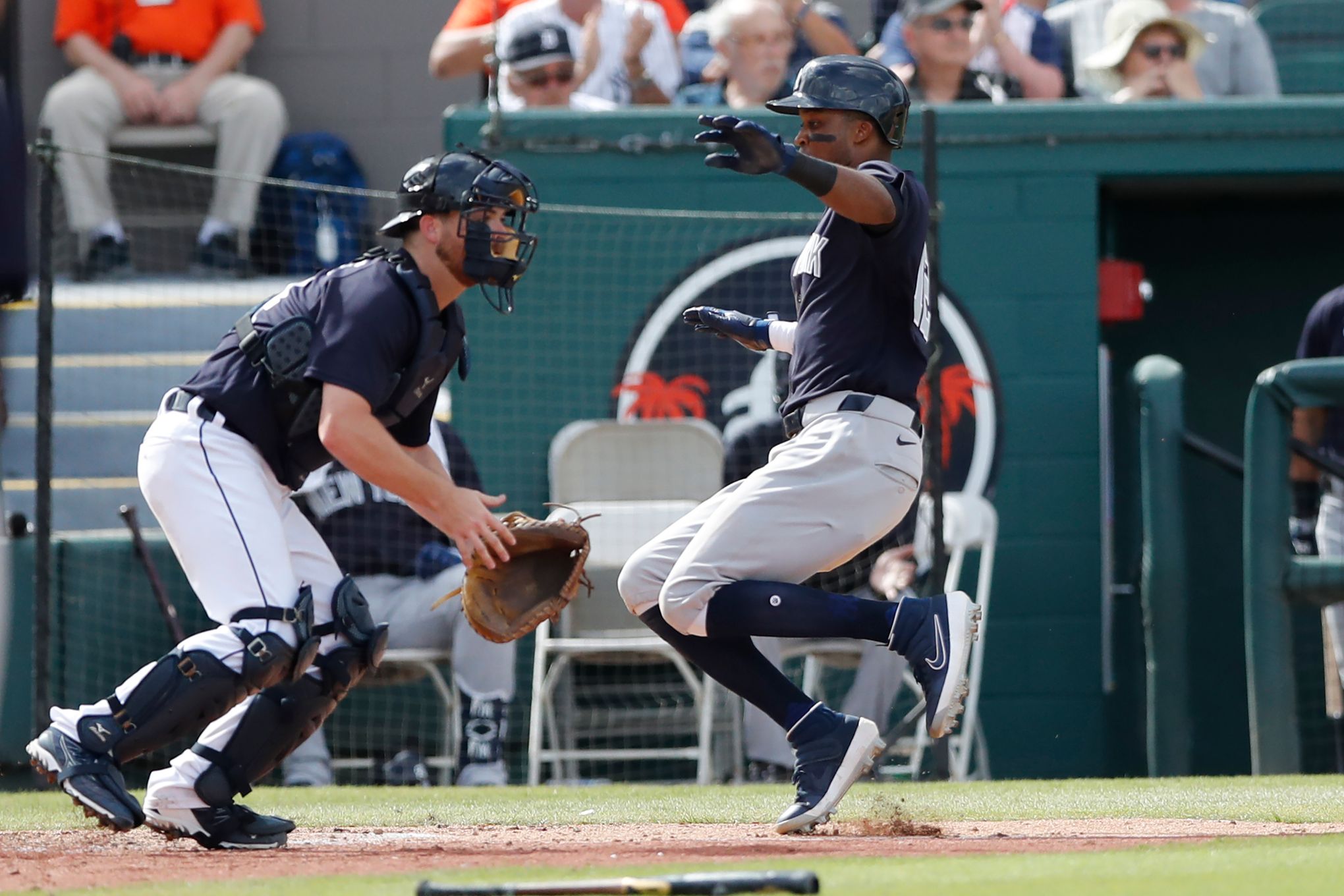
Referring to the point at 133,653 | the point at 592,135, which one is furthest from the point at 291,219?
the point at 133,653

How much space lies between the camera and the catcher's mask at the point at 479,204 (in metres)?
4.68

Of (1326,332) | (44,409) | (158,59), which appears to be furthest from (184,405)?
(158,59)

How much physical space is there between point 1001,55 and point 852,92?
461cm

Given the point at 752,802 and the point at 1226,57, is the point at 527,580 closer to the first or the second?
the point at 752,802

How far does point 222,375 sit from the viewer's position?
4703 mm

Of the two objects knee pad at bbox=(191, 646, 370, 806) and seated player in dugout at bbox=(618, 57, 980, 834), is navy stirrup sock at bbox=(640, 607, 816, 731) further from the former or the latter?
knee pad at bbox=(191, 646, 370, 806)

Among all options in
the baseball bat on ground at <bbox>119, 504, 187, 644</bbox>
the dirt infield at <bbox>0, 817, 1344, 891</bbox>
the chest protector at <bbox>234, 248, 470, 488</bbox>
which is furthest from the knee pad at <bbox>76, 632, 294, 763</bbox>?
the baseball bat on ground at <bbox>119, 504, 187, 644</bbox>

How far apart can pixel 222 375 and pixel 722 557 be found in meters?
1.28

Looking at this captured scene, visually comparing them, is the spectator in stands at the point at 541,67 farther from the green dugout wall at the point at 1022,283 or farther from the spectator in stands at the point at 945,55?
the spectator in stands at the point at 945,55

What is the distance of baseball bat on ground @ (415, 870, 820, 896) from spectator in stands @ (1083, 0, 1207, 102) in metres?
6.23

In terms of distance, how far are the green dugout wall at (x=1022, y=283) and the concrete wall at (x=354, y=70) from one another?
2.33m

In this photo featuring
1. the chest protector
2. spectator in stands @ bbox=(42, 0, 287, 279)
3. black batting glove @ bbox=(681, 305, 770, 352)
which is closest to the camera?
the chest protector

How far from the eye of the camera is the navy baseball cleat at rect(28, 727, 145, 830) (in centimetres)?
440

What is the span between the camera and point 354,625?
4.73 m
